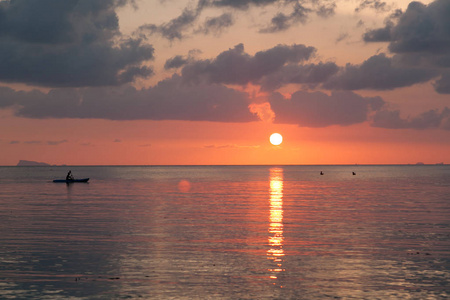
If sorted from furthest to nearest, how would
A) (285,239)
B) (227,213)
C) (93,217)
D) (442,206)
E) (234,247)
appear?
1. (442,206)
2. (227,213)
3. (93,217)
4. (285,239)
5. (234,247)

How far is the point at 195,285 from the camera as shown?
27078 millimetres

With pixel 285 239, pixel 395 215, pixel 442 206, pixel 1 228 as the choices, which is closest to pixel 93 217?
pixel 1 228

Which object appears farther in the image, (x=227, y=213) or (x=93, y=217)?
(x=227, y=213)

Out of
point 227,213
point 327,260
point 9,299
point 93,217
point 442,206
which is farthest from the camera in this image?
point 442,206

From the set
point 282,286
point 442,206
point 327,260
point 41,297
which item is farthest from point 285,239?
point 442,206

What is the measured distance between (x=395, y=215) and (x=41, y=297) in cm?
4680

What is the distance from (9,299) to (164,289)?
662 centimetres

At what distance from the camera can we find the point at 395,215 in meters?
63.3

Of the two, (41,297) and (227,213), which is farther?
(227,213)

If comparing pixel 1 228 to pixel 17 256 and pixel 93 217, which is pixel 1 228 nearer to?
pixel 93 217

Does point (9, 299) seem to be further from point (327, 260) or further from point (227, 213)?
point (227, 213)

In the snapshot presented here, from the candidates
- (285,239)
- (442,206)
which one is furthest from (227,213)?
(442,206)

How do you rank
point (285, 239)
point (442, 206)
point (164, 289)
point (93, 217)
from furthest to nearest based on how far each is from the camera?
point (442, 206)
point (93, 217)
point (285, 239)
point (164, 289)

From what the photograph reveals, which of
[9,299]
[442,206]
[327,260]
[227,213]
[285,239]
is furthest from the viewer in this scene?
[442,206]
